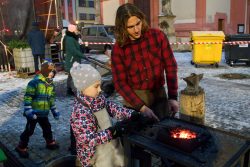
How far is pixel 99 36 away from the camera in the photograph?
53.4 ft

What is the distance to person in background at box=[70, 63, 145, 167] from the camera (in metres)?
2.04

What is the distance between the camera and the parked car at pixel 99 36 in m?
15.8

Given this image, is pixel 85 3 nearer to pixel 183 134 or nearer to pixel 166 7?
pixel 166 7

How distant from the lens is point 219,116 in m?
5.30

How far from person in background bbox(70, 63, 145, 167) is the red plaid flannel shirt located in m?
0.40

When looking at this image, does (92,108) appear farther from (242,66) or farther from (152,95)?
(242,66)

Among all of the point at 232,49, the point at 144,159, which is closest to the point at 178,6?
the point at 232,49

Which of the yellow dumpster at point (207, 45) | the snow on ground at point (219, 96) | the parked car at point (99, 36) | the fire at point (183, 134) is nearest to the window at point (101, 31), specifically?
the parked car at point (99, 36)

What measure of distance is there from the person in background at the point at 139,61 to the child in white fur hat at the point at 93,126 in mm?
389

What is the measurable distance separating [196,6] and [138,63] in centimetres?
1693

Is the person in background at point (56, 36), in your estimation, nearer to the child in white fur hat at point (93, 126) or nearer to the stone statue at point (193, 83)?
the stone statue at point (193, 83)

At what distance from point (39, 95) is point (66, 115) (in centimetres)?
199


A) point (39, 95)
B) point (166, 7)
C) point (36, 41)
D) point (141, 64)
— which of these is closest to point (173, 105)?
point (141, 64)

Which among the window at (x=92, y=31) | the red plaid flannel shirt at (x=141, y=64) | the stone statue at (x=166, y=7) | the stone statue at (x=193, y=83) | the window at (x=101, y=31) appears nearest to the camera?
the red plaid flannel shirt at (x=141, y=64)
